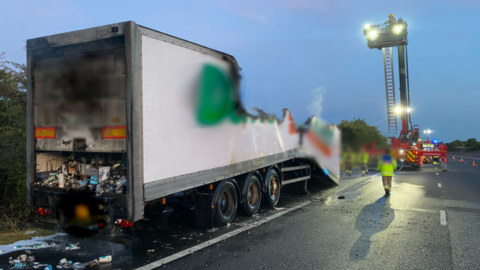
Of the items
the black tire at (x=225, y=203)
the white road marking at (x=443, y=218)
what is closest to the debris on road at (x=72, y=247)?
the black tire at (x=225, y=203)

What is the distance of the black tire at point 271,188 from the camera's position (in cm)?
832

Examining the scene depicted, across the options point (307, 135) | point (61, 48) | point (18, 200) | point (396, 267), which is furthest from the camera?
point (307, 135)

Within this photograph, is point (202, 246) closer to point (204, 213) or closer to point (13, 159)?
point (204, 213)

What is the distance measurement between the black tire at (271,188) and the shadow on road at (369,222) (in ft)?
6.85

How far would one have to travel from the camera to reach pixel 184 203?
6.21 metres

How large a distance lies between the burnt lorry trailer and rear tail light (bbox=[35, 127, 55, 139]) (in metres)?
0.02

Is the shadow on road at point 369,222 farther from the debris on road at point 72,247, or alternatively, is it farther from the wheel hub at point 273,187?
the debris on road at point 72,247

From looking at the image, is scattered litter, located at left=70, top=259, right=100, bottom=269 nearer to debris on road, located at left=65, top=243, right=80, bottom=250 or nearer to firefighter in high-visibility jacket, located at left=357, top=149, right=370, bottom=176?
debris on road, located at left=65, top=243, right=80, bottom=250

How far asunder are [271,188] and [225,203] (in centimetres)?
232

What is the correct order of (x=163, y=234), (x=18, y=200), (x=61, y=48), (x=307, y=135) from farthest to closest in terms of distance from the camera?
1. (x=307, y=135)
2. (x=18, y=200)
3. (x=163, y=234)
4. (x=61, y=48)

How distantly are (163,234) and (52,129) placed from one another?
99.0 inches

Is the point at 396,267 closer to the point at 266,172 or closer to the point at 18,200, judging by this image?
the point at 266,172

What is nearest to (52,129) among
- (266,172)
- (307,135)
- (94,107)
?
(94,107)

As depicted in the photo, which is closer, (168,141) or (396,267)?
(396,267)
